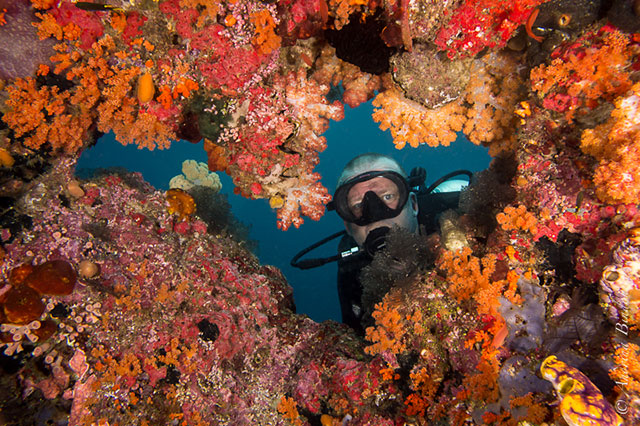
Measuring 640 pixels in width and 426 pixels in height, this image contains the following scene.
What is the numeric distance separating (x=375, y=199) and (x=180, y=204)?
3.26 metres

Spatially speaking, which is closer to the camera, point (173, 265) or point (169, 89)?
point (169, 89)

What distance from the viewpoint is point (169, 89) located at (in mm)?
2996

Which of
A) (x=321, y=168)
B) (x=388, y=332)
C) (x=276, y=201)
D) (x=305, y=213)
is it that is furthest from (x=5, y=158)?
(x=321, y=168)

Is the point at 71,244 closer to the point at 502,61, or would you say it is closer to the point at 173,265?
the point at 173,265

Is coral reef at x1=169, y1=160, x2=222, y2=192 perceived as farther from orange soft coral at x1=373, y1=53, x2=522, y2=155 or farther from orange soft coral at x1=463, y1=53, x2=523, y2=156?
orange soft coral at x1=463, y1=53, x2=523, y2=156

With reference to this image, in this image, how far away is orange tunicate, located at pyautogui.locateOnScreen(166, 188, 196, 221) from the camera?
149 inches

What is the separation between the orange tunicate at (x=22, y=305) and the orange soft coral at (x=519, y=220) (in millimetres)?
3965

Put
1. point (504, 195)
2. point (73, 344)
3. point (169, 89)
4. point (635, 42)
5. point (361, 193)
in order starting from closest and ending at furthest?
point (635, 42) < point (73, 344) < point (169, 89) < point (504, 195) < point (361, 193)

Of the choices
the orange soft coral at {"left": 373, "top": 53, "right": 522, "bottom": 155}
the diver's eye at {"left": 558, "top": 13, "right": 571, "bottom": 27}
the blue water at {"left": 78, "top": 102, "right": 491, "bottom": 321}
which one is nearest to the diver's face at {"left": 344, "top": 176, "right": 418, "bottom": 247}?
the orange soft coral at {"left": 373, "top": 53, "right": 522, "bottom": 155}

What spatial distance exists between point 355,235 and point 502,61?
148 inches

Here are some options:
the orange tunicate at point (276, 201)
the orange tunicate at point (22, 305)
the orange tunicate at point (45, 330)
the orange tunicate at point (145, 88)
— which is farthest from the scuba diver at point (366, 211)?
the orange tunicate at point (22, 305)

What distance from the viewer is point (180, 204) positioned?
3863 millimetres

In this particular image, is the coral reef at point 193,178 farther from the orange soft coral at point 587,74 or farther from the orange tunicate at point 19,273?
the orange soft coral at point 587,74

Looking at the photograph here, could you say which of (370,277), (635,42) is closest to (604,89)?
(635,42)
